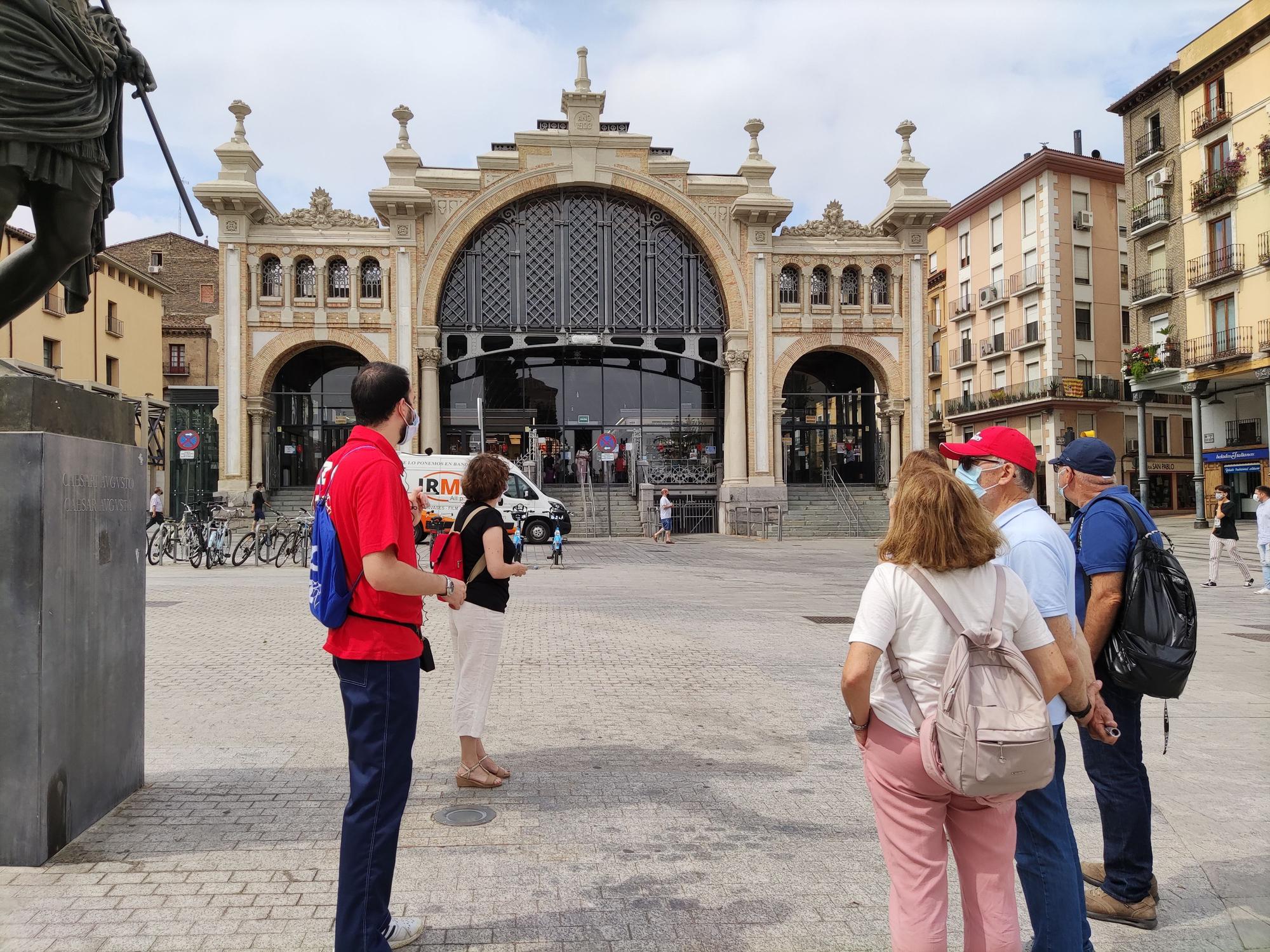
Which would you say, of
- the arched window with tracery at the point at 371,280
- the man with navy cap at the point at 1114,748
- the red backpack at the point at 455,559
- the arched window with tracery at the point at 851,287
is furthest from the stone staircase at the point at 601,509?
the man with navy cap at the point at 1114,748

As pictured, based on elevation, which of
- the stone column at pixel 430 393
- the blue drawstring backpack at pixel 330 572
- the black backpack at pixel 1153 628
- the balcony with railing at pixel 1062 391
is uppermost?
the balcony with railing at pixel 1062 391

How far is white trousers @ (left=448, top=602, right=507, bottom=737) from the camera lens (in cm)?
475

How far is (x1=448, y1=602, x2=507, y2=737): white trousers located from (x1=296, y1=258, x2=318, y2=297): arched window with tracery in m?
28.7

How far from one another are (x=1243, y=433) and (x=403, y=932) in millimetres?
41670

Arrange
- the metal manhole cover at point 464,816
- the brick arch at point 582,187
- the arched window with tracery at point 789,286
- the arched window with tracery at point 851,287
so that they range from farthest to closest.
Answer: the arched window with tracery at point 851,287 → the arched window with tracery at point 789,286 → the brick arch at point 582,187 → the metal manhole cover at point 464,816

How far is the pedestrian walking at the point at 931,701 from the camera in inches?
98.0

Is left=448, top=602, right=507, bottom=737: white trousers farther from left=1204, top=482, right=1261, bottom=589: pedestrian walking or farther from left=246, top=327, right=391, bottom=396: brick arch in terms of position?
left=246, top=327, right=391, bottom=396: brick arch

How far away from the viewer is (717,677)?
24.8ft

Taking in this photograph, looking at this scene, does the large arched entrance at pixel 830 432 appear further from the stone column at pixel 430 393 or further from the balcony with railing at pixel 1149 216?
the stone column at pixel 430 393

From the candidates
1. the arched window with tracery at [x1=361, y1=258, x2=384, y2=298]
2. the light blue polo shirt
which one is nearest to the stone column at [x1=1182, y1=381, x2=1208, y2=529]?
the arched window with tracery at [x1=361, y1=258, x2=384, y2=298]

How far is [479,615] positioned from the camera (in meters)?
4.81

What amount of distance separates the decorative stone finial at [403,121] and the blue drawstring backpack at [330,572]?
30808mm

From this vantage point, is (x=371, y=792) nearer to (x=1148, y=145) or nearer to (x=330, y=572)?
(x=330, y=572)

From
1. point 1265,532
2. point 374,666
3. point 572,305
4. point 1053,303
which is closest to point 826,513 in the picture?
point 572,305
